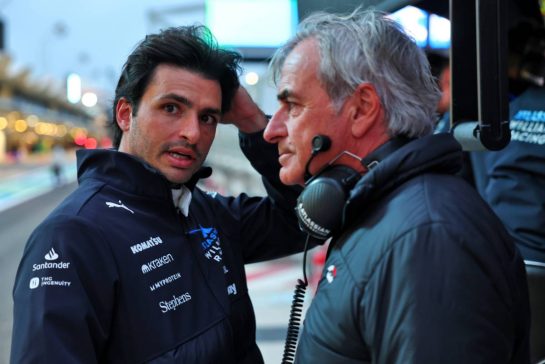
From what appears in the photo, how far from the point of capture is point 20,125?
85188mm

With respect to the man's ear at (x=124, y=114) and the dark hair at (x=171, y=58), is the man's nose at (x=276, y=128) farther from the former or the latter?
the man's ear at (x=124, y=114)

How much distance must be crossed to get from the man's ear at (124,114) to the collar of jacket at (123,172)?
0.84ft

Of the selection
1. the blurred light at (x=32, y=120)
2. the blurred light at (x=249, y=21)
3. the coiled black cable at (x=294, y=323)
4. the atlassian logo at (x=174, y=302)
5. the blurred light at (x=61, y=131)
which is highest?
the blurred light at (x=249, y=21)

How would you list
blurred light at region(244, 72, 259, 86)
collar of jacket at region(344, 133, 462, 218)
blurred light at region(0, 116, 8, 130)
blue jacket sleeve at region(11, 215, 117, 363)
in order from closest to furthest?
collar of jacket at region(344, 133, 462, 218) → blue jacket sleeve at region(11, 215, 117, 363) → blurred light at region(244, 72, 259, 86) → blurred light at region(0, 116, 8, 130)

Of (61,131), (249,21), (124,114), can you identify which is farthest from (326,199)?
(61,131)

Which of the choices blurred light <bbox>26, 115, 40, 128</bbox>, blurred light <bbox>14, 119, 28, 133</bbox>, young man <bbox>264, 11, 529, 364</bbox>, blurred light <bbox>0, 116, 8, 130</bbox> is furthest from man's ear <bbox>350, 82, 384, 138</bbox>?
blurred light <bbox>26, 115, 40, 128</bbox>

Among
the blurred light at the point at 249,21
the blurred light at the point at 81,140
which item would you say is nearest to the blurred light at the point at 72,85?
the blurred light at the point at 81,140

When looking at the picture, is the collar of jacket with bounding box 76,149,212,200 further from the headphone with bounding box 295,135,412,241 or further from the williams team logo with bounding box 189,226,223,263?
the headphone with bounding box 295,135,412,241

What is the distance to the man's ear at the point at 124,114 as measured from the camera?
7.38 feet

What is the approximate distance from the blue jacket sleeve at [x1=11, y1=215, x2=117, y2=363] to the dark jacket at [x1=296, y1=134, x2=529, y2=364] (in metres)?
0.61

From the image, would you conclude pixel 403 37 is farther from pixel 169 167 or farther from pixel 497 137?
pixel 169 167

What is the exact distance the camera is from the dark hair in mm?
2158

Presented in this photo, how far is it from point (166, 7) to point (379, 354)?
26.3m

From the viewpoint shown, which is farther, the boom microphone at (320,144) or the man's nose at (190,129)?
the man's nose at (190,129)
